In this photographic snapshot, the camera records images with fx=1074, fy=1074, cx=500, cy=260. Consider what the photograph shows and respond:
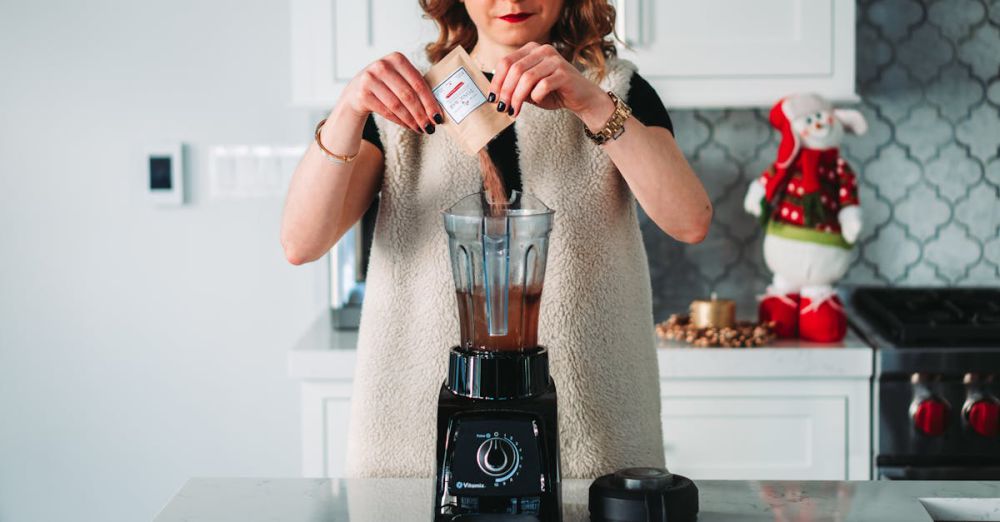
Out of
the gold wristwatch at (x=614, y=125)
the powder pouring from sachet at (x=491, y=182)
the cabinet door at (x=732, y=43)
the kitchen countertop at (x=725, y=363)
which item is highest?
the cabinet door at (x=732, y=43)

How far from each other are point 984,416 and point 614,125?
1087 mm

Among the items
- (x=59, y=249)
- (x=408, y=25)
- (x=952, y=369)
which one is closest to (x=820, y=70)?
(x=952, y=369)

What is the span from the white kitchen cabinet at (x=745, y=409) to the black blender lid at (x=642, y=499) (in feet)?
3.27

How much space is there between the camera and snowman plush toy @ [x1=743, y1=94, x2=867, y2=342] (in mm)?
1979

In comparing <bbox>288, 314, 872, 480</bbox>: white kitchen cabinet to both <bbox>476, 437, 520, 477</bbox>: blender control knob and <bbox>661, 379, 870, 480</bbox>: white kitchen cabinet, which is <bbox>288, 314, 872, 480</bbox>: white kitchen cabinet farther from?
<bbox>476, 437, 520, 477</bbox>: blender control knob

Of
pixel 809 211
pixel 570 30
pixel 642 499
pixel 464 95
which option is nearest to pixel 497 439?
pixel 642 499

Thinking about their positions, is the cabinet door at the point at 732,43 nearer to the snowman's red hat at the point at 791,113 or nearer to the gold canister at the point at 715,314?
the snowman's red hat at the point at 791,113

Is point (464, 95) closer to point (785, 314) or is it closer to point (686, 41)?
point (686, 41)

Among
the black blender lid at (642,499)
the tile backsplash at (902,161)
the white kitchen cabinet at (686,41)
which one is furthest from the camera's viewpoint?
the tile backsplash at (902,161)

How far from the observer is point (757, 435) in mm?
1903

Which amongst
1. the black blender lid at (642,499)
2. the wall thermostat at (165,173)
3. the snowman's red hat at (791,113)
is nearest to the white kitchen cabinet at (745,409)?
the snowman's red hat at (791,113)

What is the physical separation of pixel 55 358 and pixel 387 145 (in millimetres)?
1495

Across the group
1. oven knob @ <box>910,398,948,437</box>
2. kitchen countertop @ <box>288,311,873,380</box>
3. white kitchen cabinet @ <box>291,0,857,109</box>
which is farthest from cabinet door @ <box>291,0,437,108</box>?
oven knob @ <box>910,398,948,437</box>

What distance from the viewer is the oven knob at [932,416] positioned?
1806 millimetres
